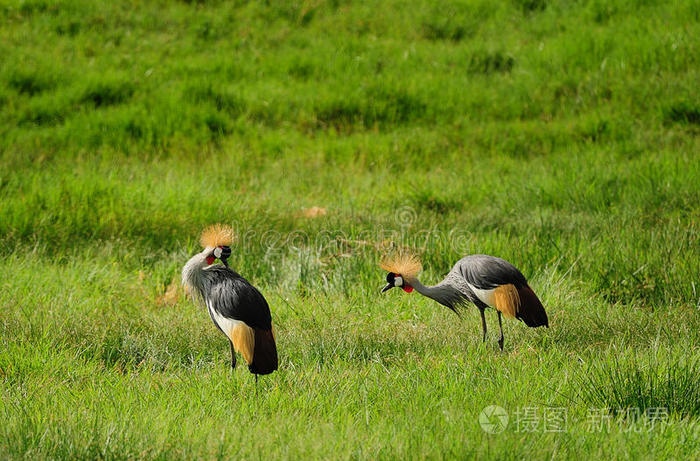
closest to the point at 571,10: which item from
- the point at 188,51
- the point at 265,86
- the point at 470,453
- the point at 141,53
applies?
the point at 265,86

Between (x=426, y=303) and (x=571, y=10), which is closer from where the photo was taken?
(x=426, y=303)

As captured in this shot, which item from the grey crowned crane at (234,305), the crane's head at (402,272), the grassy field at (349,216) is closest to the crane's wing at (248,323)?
the grey crowned crane at (234,305)

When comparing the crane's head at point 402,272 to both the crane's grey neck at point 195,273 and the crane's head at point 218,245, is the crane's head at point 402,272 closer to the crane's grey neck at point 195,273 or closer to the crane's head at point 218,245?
the crane's head at point 218,245

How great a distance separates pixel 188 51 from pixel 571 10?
6.20 meters

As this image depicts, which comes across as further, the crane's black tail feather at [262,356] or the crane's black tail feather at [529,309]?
the crane's black tail feather at [529,309]

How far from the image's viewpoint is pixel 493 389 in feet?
11.0

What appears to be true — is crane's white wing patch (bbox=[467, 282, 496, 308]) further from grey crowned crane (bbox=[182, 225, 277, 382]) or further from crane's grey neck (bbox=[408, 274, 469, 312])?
grey crowned crane (bbox=[182, 225, 277, 382])

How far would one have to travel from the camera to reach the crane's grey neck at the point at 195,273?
3.24 metres

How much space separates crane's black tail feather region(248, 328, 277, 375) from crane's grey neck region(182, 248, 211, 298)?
39cm

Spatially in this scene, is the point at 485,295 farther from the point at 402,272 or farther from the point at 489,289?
the point at 402,272

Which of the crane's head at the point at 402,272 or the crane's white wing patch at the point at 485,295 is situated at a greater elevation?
the crane's head at the point at 402,272

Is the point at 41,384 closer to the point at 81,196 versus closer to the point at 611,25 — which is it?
the point at 81,196

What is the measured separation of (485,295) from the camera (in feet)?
11.5

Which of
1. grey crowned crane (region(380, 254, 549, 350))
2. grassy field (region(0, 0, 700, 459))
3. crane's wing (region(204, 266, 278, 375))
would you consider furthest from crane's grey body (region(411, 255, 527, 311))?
crane's wing (region(204, 266, 278, 375))
